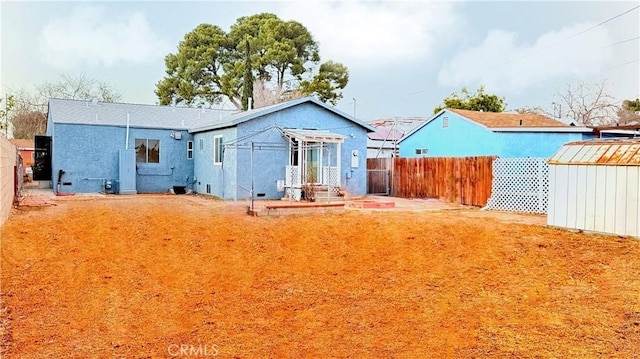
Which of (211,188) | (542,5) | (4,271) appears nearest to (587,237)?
(4,271)

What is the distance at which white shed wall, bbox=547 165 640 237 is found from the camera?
920 centimetres

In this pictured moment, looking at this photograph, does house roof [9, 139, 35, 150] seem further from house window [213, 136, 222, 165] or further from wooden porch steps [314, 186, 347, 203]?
wooden porch steps [314, 186, 347, 203]

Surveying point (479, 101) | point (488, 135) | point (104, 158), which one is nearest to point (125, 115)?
point (104, 158)

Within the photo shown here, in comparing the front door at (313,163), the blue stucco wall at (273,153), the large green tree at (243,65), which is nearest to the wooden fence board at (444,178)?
the blue stucco wall at (273,153)

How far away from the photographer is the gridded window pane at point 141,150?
66.3 ft

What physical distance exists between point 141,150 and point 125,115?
1.86 metres

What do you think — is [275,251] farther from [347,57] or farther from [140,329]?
[347,57]

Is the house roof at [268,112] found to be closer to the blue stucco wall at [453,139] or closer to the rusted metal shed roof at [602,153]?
the blue stucco wall at [453,139]

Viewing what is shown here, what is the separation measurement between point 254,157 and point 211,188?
2951 mm

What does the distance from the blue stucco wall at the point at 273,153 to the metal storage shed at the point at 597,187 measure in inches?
358

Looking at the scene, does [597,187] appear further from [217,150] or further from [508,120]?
[508,120]

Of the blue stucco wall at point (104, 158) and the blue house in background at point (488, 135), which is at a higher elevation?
the blue house in background at point (488, 135)

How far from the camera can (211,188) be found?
1886 cm

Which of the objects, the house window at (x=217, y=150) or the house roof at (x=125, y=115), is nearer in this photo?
the house window at (x=217, y=150)
